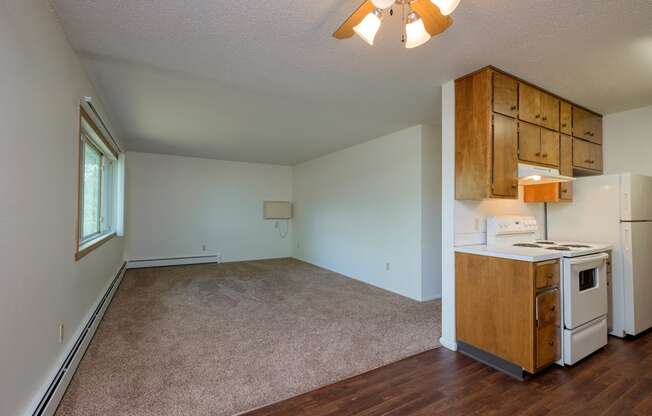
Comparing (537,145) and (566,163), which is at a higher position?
(537,145)

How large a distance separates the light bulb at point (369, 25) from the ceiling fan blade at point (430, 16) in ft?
0.58

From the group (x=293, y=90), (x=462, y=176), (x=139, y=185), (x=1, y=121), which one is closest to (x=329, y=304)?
(x=462, y=176)

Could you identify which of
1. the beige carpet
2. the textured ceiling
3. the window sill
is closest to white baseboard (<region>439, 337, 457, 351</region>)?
the beige carpet

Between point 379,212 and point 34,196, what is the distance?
3.94 meters

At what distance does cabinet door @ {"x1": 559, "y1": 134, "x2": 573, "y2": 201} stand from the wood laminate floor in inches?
59.9

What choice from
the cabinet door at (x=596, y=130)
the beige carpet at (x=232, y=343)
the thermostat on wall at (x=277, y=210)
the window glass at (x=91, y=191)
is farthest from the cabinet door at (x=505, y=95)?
the thermostat on wall at (x=277, y=210)

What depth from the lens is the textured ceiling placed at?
172 centimetres

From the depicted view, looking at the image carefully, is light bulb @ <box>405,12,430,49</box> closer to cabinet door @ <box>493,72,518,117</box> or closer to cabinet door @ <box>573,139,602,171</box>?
cabinet door @ <box>493,72,518,117</box>

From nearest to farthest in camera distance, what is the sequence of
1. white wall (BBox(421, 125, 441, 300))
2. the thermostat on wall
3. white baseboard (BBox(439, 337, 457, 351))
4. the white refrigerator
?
white baseboard (BBox(439, 337, 457, 351)) < the white refrigerator < white wall (BBox(421, 125, 441, 300)) < the thermostat on wall

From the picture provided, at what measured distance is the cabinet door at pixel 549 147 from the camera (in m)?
2.78

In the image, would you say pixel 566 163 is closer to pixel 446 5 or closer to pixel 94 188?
pixel 446 5

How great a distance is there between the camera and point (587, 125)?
3.26 metres

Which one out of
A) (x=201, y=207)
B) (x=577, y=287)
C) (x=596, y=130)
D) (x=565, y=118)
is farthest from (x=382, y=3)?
(x=201, y=207)

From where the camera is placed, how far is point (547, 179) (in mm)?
2881
